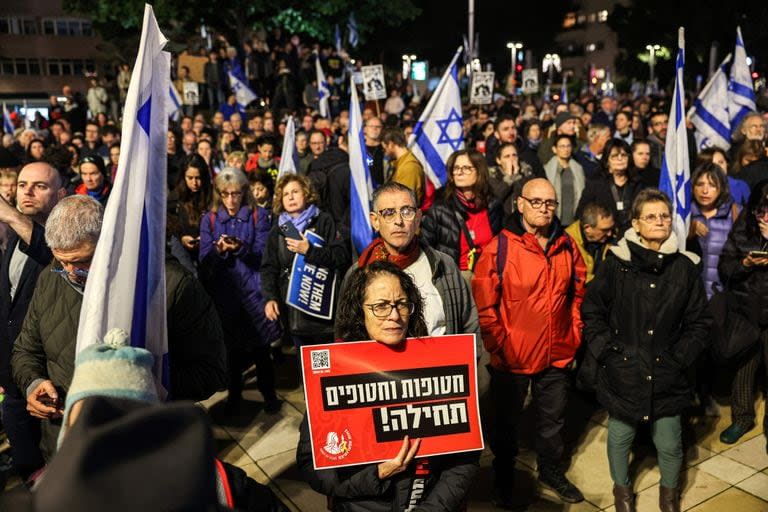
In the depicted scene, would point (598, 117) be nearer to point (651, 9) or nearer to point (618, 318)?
point (618, 318)

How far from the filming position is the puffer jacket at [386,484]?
272 centimetres

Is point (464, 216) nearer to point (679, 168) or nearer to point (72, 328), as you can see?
point (679, 168)

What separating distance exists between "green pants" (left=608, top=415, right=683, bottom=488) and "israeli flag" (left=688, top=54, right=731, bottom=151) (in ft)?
18.7

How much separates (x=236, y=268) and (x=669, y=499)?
3.46 m

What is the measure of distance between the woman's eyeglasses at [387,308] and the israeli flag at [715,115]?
7.07m

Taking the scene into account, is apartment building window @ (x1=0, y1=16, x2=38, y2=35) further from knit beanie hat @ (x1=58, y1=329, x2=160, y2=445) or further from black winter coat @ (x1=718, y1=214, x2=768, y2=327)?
knit beanie hat @ (x1=58, y1=329, x2=160, y2=445)

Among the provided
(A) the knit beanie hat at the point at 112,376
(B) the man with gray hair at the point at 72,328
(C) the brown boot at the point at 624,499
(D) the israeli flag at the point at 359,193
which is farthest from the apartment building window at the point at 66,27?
(A) the knit beanie hat at the point at 112,376

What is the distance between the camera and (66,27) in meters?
55.7

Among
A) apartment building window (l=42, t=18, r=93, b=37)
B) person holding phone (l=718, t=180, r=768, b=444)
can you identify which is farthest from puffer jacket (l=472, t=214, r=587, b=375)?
apartment building window (l=42, t=18, r=93, b=37)

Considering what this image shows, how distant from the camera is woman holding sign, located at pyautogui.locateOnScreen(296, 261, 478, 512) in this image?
272 cm

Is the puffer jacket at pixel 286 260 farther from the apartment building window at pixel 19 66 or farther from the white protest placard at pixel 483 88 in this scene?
the apartment building window at pixel 19 66

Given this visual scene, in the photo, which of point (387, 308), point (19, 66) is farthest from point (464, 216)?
Answer: point (19, 66)

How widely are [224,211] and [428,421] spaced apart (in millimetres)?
3269

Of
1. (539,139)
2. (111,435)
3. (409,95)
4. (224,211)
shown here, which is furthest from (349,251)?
(409,95)
